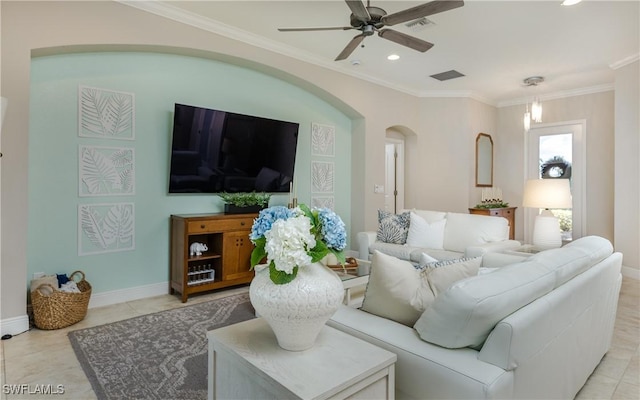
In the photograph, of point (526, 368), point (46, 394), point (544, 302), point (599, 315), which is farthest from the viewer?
point (599, 315)

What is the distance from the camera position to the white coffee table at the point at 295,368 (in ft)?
3.51

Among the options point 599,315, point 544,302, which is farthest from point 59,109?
point 599,315

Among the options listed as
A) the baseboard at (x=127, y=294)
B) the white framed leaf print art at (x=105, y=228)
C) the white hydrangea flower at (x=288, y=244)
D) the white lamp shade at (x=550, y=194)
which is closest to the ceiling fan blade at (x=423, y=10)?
the white lamp shade at (x=550, y=194)

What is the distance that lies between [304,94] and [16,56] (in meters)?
3.17

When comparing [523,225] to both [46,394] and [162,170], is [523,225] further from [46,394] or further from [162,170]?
[46,394]

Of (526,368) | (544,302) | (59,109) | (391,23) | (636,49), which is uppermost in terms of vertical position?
(636,49)

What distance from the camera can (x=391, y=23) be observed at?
283 cm

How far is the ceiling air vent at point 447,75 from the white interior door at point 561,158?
2.25 meters

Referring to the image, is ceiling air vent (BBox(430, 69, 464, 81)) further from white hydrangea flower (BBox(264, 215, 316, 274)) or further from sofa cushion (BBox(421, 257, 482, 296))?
white hydrangea flower (BBox(264, 215, 316, 274))

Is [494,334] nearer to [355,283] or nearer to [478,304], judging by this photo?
[478,304]

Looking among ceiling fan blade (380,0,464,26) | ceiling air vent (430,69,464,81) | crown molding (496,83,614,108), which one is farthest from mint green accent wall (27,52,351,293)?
crown molding (496,83,614,108)

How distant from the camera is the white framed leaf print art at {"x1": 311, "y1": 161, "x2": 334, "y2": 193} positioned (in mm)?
5230

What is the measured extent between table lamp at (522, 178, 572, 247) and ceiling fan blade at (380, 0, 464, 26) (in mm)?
2078

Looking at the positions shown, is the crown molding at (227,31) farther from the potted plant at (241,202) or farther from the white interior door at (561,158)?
the white interior door at (561,158)
